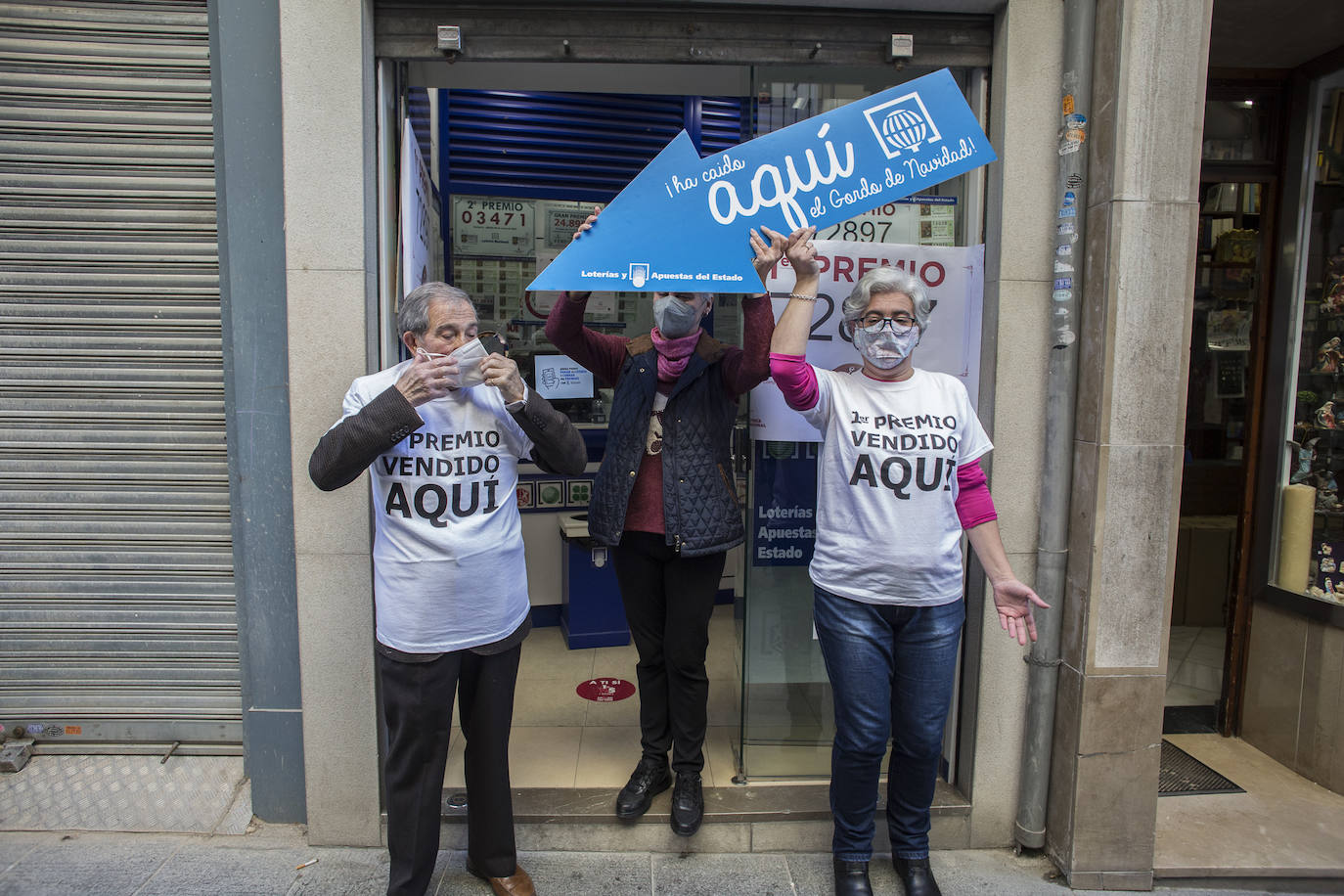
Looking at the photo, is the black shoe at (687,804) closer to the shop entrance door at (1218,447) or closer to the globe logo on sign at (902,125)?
the globe logo on sign at (902,125)

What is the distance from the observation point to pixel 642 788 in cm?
303

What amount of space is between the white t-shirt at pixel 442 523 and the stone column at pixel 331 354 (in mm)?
521

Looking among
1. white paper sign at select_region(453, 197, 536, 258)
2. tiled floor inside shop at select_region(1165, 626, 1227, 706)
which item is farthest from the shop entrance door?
white paper sign at select_region(453, 197, 536, 258)

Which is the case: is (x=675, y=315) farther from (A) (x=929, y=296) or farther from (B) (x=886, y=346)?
(A) (x=929, y=296)

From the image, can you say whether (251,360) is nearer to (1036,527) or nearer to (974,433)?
(974,433)

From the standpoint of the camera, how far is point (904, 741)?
2.67m

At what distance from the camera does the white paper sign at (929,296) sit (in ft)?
9.98

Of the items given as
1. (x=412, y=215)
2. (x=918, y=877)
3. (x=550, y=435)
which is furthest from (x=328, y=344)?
(x=918, y=877)

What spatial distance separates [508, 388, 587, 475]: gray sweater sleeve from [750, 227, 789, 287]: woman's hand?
75cm

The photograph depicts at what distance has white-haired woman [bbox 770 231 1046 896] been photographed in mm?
2502

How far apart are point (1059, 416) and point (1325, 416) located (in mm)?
1798

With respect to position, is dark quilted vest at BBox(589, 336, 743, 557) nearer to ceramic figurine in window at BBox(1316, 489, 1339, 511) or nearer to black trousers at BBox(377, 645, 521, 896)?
black trousers at BBox(377, 645, 521, 896)

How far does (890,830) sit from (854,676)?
65 centimetres

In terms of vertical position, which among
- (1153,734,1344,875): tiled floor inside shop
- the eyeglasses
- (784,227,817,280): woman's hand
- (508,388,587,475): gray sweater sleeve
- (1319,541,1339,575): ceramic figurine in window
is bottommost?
(1153,734,1344,875): tiled floor inside shop
